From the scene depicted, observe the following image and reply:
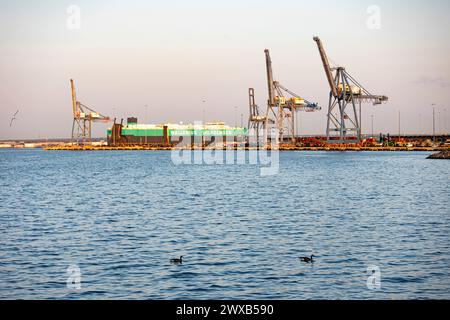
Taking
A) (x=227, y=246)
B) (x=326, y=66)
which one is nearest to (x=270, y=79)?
(x=326, y=66)

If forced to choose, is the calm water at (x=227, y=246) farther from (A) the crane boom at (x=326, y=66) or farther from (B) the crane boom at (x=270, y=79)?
(B) the crane boom at (x=270, y=79)

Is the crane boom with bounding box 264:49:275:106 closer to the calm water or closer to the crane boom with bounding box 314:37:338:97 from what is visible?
the crane boom with bounding box 314:37:338:97

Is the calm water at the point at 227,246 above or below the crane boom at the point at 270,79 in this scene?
below

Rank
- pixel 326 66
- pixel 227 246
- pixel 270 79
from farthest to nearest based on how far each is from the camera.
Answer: pixel 270 79, pixel 326 66, pixel 227 246

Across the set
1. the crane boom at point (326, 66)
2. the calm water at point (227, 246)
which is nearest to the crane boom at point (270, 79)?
the crane boom at point (326, 66)

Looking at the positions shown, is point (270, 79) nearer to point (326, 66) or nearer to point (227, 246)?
point (326, 66)

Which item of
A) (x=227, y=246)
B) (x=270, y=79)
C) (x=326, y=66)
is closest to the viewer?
(x=227, y=246)

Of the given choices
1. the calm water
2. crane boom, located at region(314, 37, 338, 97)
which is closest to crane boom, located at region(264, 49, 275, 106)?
crane boom, located at region(314, 37, 338, 97)

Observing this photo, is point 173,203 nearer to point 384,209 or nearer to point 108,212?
point 108,212

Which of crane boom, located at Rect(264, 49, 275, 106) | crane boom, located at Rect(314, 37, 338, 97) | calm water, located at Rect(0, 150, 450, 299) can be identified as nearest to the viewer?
calm water, located at Rect(0, 150, 450, 299)

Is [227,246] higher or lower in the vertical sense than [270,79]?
lower
